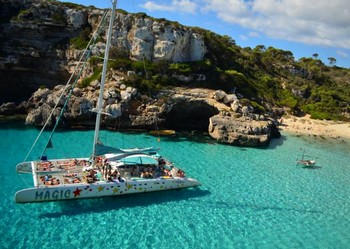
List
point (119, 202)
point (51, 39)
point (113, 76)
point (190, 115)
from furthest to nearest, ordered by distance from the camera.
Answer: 1. point (51, 39)
2. point (190, 115)
3. point (113, 76)
4. point (119, 202)

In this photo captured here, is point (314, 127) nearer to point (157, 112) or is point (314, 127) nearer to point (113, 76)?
point (157, 112)

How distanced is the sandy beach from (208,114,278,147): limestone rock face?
16420mm

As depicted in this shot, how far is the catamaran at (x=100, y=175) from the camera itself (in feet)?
68.6

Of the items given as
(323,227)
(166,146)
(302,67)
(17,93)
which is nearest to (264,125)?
(166,146)

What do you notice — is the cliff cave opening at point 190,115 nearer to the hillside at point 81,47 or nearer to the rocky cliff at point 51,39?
the hillside at point 81,47

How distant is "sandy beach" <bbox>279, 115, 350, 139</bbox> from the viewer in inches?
2331

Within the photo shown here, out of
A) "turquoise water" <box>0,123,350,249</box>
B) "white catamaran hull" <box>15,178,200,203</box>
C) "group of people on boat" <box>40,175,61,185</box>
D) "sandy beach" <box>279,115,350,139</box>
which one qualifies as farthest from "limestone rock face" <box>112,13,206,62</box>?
"group of people on boat" <box>40,175,61,185</box>

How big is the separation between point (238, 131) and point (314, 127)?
2770 centimetres

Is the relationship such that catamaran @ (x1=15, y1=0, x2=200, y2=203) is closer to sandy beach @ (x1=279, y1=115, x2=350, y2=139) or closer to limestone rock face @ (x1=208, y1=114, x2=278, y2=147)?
limestone rock face @ (x1=208, y1=114, x2=278, y2=147)

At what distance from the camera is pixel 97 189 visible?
71.6 feet

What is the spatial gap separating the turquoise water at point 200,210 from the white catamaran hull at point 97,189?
0.55 meters

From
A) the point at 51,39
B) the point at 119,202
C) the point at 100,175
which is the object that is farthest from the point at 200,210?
the point at 51,39

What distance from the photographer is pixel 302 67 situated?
103 m

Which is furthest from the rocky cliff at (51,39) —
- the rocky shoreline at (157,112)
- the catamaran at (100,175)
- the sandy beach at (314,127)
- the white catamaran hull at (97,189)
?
the white catamaran hull at (97,189)
